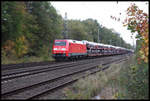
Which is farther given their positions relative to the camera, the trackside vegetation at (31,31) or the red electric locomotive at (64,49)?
the red electric locomotive at (64,49)

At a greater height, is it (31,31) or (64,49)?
(31,31)

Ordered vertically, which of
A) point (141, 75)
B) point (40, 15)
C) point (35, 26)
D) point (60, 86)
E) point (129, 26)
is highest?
point (40, 15)

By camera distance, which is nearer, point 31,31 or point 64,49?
point 64,49

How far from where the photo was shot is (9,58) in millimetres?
22906

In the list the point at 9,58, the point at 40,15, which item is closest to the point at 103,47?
the point at 40,15

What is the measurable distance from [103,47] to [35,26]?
13697mm

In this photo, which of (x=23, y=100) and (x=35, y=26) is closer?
(x=23, y=100)

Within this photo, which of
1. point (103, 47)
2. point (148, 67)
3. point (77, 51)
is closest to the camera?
point (148, 67)

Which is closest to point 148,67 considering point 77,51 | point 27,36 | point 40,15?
point 77,51

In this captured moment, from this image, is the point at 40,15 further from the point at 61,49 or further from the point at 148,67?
the point at 148,67

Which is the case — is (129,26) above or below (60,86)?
above

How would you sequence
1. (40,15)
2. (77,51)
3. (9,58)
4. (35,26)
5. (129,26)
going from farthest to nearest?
(40,15), (35,26), (77,51), (9,58), (129,26)

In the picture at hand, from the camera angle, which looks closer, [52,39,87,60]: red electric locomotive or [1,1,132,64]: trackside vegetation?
[1,1,132,64]: trackside vegetation

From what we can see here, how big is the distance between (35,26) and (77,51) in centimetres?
814
